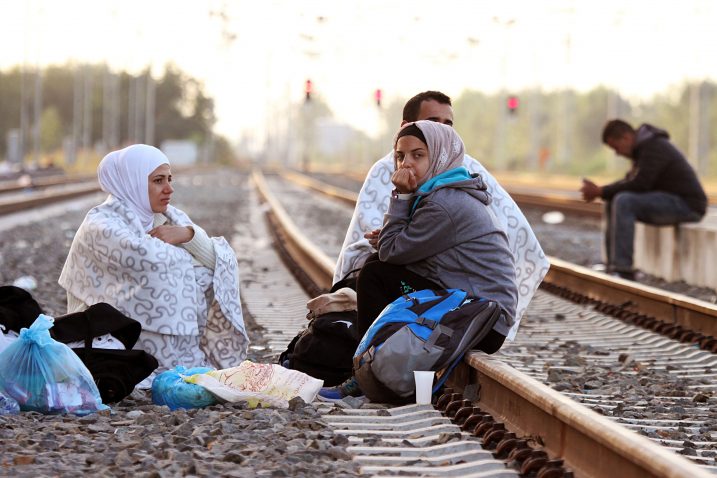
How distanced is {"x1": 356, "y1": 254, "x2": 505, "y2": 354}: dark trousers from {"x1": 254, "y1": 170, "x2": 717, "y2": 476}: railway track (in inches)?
8.2

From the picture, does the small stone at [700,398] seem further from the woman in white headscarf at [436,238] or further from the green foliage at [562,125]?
the green foliage at [562,125]

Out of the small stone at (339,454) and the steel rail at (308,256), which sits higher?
the small stone at (339,454)

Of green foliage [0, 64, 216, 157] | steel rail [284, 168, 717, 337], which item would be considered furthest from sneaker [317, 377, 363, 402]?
green foliage [0, 64, 216, 157]

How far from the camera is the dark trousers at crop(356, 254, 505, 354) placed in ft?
18.1

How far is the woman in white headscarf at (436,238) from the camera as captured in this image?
5328 millimetres

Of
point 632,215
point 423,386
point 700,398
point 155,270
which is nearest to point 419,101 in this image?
point 155,270

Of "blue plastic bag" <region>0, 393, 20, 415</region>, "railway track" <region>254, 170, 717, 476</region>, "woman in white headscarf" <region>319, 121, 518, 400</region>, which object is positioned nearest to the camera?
"railway track" <region>254, 170, 717, 476</region>

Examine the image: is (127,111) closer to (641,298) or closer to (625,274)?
(625,274)

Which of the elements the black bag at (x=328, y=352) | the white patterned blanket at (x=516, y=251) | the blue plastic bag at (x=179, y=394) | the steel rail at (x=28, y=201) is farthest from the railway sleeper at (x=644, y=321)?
the steel rail at (x=28, y=201)

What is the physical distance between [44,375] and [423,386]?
5.05 feet

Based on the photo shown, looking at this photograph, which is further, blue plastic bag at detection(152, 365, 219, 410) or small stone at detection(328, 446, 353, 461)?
blue plastic bag at detection(152, 365, 219, 410)

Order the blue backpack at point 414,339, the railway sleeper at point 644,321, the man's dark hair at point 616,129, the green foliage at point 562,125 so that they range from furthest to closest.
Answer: the green foliage at point 562,125 < the man's dark hair at point 616,129 < the railway sleeper at point 644,321 < the blue backpack at point 414,339

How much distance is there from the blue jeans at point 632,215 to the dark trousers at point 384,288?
594 cm

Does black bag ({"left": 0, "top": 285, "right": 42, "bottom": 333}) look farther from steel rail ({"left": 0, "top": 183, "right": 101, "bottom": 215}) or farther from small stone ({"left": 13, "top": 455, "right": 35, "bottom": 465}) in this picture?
steel rail ({"left": 0, "top": 183, "right": 101, "bottom": 215})
